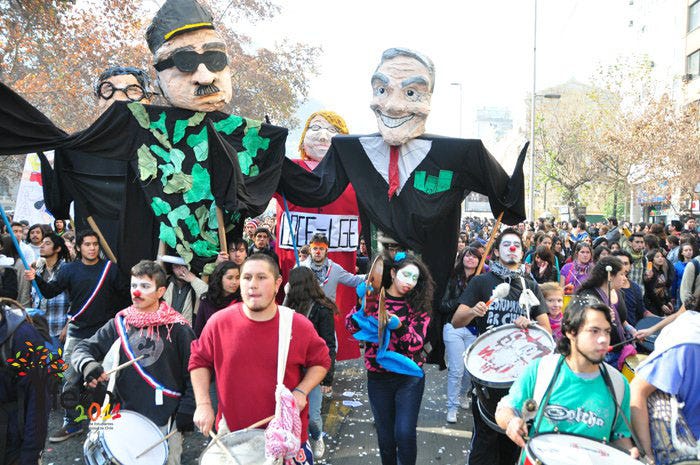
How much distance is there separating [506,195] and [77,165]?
4623mm

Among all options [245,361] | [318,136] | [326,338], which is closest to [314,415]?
[326,338]

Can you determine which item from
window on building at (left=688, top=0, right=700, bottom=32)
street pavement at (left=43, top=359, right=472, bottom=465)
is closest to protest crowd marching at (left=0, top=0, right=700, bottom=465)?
street pavement at (left=43, top=359, right=472, bottom=465)

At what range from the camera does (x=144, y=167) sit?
235 inches

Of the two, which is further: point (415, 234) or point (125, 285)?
Answer: point (415, 234)

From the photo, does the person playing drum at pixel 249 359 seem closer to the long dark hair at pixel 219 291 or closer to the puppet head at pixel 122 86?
the long dark hair at pixel 219 291

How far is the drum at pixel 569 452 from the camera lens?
105 inches

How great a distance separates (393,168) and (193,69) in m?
2.34

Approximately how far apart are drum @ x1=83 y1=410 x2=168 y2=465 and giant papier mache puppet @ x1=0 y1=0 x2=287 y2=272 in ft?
8.74

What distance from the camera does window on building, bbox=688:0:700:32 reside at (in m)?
29.1

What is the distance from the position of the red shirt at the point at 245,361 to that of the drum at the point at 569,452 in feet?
4.00

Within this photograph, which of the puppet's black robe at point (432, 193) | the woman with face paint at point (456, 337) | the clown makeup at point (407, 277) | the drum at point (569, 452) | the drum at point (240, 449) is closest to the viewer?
the drum at point (569, 452)

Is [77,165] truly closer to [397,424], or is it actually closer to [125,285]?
[125,285]

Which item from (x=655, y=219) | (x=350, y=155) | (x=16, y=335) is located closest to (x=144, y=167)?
(x=350, y=155)

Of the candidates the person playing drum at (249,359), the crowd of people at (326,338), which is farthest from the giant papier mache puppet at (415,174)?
the person playing drum at (249,359)
